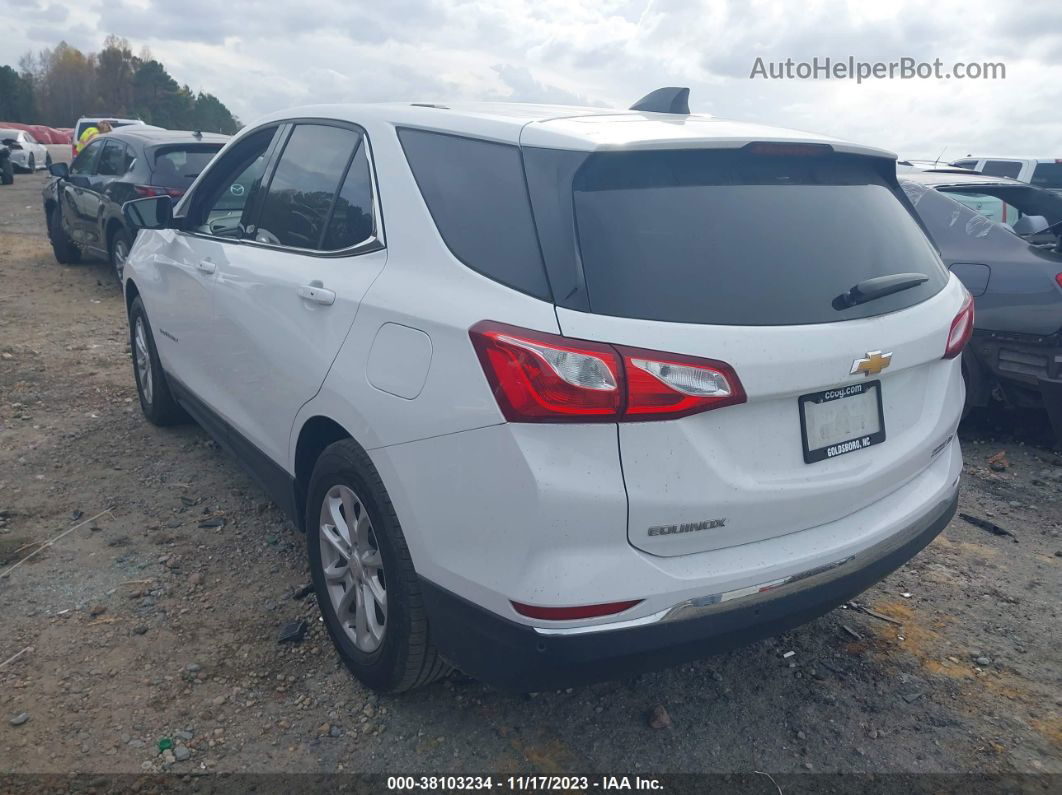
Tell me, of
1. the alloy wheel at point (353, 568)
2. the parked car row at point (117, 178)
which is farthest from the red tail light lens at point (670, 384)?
the parked car row at point (117, 178)

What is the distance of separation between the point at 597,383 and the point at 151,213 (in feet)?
11.0

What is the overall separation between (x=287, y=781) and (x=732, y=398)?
1.69 metres

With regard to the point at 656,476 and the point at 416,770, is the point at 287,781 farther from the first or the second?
the point at 656,476

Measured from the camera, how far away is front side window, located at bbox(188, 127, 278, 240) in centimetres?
381

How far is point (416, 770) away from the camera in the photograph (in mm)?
2600

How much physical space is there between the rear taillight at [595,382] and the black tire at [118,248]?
8.24 m

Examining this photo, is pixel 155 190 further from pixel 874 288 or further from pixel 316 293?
pixel 874 288

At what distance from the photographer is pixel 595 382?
205cm

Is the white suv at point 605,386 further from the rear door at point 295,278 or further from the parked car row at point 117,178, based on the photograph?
the parked car row at point 117,178

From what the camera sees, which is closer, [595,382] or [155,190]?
[595,382]

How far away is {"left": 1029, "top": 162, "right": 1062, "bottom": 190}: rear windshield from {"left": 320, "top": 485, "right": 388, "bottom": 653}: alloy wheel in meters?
14.9

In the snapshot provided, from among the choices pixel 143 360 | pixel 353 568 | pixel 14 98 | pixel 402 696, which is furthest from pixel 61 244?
pixel 14 98

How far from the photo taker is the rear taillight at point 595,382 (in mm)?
2053

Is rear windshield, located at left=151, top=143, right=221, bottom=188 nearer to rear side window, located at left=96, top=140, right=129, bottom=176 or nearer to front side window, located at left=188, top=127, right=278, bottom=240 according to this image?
rear side window, located at left=96, top=140, right=129, bottom=176
